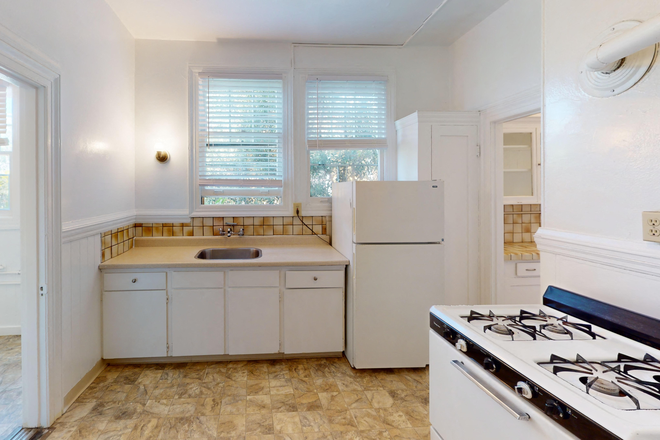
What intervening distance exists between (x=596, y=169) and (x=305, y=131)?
8.65 feet

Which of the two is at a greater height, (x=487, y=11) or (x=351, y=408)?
(x=487, y=11)

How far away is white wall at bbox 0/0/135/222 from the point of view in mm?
2211

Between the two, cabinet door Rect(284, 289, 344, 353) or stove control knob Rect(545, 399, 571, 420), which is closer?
stove control knob Rect(545, 399, 571, 420)

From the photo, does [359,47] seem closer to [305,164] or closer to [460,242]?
[305,164]

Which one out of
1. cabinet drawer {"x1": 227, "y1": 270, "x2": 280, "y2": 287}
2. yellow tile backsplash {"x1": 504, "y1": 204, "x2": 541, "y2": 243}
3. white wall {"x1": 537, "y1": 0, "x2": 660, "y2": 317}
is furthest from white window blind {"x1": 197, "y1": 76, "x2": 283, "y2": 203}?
white wall {"x1": 537, "y1": 0, "x2": 660, "y2": 317}

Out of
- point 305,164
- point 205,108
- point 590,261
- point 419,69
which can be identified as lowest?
point 590,261

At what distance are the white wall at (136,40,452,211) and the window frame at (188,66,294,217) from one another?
0.17 ft

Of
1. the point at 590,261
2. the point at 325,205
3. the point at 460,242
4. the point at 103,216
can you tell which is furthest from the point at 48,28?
the point at 460,242

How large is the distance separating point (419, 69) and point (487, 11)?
832 millimetres

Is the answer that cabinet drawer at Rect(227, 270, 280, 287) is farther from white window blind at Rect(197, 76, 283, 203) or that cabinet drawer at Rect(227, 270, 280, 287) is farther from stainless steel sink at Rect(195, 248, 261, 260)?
white window blind at Rect(197, 76, 283, 203)

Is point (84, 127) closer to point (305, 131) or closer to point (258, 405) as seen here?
point (305, 131)

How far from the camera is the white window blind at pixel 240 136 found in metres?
3.74

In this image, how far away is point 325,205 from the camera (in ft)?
12.7

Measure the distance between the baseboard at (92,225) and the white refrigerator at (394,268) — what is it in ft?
5.80
